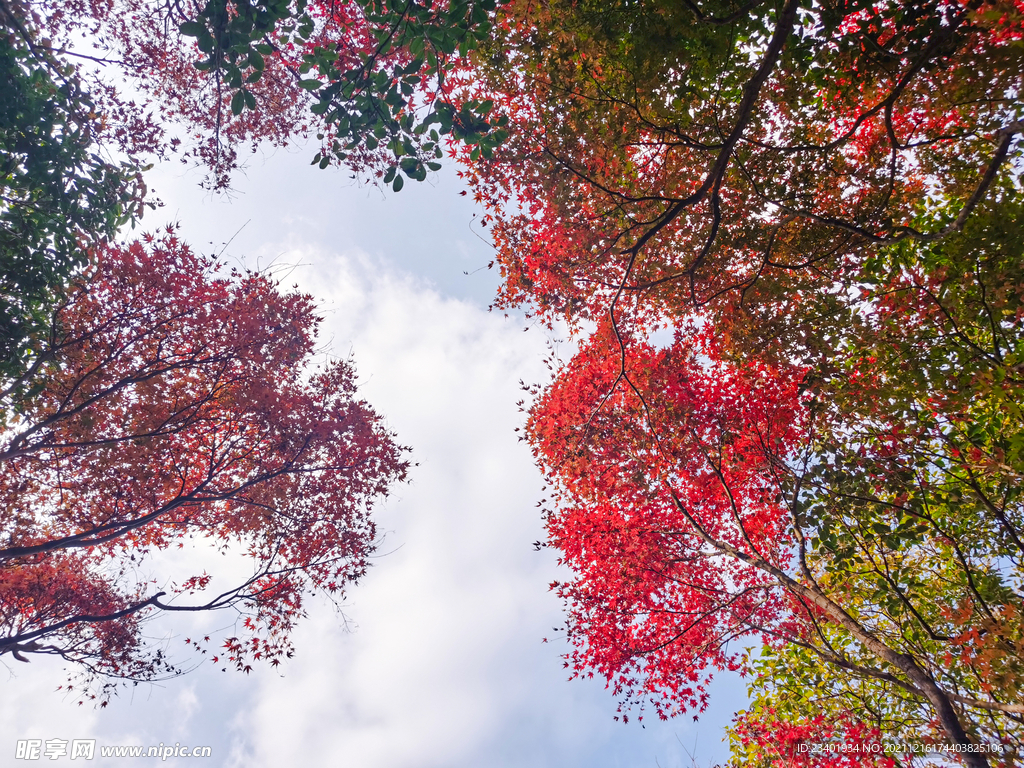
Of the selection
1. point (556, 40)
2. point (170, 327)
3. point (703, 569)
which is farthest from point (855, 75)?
point (170, 327)

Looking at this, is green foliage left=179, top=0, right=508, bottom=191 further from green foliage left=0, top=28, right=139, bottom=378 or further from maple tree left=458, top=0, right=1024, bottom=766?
green foliage left=0, top=28, right=139, bottom=378

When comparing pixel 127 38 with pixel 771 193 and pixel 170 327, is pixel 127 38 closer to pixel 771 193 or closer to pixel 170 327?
pixel 170 327

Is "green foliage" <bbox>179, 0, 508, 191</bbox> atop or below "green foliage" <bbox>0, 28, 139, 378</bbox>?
below

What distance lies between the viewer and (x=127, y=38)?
9.52 meters

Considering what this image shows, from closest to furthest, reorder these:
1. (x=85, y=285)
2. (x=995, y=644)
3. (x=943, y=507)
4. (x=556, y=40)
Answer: (x=995, y=644) → (x=556, y=40) → (x=943, y=507) → (x=85, y=285)

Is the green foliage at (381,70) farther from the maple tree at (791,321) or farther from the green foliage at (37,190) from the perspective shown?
the green foliage at (37,190)

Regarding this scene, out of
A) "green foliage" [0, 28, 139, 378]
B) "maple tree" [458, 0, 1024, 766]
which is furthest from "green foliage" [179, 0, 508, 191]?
"green foliage" [0, 28, 139, 378]

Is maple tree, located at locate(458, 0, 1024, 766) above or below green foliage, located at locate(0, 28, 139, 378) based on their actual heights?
below

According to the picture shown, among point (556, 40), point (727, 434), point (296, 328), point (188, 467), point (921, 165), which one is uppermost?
point (296, 328)

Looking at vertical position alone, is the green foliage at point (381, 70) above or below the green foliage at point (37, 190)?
below

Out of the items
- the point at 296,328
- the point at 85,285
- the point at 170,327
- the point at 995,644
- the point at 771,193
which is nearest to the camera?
the point at 995,644

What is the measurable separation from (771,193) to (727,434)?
4682mm

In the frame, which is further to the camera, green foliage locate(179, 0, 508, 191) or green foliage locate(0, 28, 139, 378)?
green foliage locate(0, 28, 139, 378)

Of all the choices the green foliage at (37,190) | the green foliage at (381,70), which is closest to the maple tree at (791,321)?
the green foliage at (381,70)
